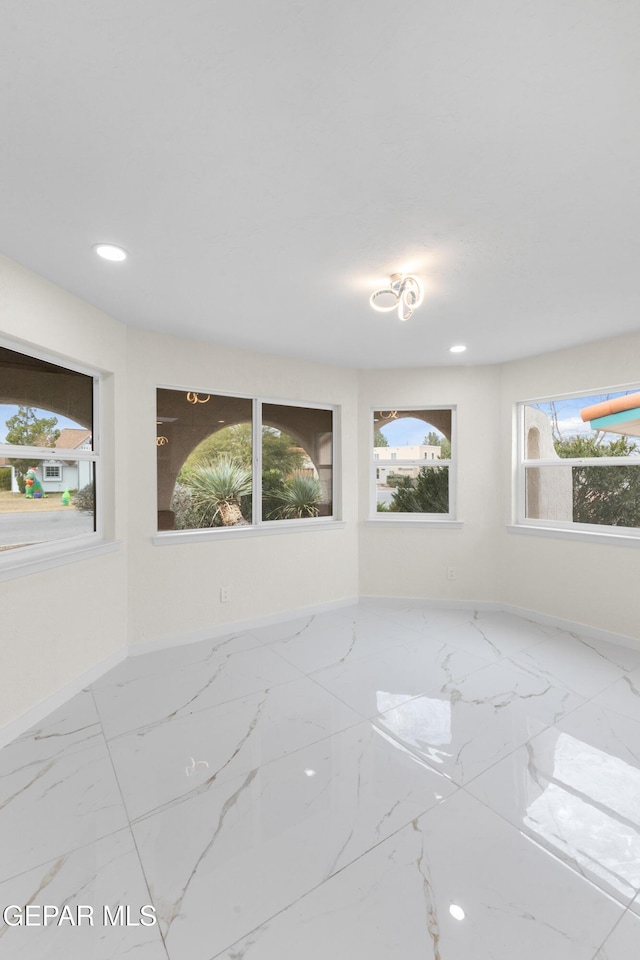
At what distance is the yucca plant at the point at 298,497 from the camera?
3.93 m

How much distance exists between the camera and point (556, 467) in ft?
12.6

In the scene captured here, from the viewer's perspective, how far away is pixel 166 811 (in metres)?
1.67

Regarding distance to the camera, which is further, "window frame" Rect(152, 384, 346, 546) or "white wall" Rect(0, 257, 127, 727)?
"window frame" Rect(152, 384, 346, 546)

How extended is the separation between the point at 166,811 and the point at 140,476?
2.13 m

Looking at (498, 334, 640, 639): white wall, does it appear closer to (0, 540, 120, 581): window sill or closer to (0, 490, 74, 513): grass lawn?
(0, 540, 120, 581): window sill

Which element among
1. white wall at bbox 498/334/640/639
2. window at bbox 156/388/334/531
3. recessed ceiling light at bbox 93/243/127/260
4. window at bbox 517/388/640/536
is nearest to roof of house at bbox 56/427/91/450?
window at bbox 156/388/334/531

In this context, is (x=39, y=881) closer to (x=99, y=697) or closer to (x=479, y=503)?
(x=99, y=697)

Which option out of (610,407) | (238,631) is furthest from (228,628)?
(610,407)

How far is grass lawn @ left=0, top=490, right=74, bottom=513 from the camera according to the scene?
2.29 meters

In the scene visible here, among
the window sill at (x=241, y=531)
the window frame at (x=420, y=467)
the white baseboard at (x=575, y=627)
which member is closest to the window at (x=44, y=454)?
the window sill at (x=241, y=531)

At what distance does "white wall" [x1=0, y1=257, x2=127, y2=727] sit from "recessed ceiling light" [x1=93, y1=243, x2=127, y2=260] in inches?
19.2

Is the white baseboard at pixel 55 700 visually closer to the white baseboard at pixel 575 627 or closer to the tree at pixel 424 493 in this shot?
the tree at pixel 424 493

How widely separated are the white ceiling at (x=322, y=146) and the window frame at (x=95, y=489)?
445mm

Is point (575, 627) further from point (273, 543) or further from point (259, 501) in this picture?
point (259, 501)
